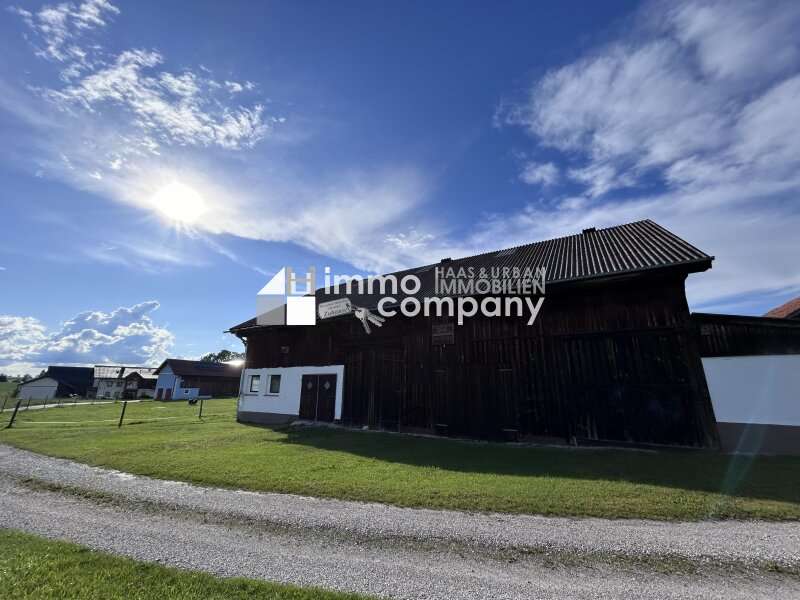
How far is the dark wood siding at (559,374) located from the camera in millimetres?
11250

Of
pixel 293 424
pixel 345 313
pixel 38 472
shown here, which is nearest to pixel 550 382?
pixel 345 313

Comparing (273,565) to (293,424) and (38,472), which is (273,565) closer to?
(38,472)

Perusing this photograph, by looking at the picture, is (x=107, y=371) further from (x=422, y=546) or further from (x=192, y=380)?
(x=422, y=546)

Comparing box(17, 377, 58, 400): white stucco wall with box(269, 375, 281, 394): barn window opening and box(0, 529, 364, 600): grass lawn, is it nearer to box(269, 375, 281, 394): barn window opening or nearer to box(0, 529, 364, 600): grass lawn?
box(269, 375, 281, 394): barn window opening

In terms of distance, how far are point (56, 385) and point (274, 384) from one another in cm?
6673

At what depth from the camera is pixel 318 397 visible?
63.6ft

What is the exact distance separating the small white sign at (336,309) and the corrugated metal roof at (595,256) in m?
1.00

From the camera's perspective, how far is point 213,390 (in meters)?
55.5

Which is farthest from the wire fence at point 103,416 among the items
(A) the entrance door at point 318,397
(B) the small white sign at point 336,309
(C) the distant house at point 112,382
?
(C) the distant house at point 112,382

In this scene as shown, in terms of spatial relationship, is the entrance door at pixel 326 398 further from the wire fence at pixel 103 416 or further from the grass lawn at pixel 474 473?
the wire fence at pixel 103 416

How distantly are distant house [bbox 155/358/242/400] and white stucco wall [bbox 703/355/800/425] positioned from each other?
193ft

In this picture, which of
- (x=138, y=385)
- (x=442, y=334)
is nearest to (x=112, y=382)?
(x=138, y=385)

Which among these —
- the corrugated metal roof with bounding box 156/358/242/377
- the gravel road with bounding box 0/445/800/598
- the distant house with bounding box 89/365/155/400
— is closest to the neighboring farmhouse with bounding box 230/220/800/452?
the gravel road with bounding box 0/445/800/598

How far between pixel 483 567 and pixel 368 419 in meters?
13.0
